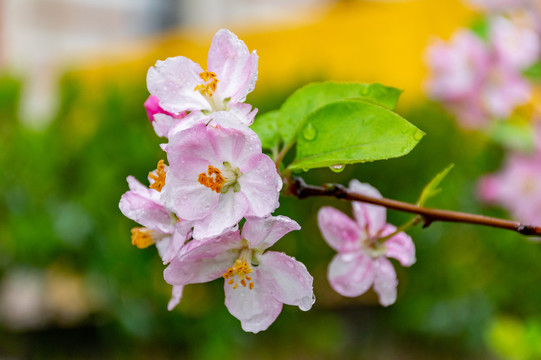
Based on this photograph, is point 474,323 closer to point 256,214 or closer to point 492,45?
point 492,45

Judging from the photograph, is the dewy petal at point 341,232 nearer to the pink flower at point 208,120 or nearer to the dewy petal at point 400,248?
the dewy petal at point 400,248

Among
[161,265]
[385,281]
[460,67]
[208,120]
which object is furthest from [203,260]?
[161,265]

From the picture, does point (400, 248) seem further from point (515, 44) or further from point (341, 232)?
point (515, 44)

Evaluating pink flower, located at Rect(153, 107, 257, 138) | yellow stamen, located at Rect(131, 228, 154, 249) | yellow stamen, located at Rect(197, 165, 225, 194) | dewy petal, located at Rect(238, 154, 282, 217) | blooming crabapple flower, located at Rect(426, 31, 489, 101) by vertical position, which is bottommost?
blooming crabapple flower, located at Rect(426, 31, 489, 101)

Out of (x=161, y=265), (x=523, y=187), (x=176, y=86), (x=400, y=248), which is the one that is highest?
(x=176, y=86)

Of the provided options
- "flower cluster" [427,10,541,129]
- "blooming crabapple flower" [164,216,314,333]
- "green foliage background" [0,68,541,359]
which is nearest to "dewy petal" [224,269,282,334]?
"blooming crabapple flower" [164,216,314,333]

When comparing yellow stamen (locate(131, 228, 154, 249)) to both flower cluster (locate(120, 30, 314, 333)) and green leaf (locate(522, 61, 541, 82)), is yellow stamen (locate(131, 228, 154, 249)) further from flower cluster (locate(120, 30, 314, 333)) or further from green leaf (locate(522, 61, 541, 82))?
green leaf (locate(522, 61, 541, 82))

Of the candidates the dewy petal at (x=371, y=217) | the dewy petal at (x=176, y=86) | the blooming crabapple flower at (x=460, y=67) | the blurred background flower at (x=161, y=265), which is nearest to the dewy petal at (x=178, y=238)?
the dewy petal at (x=176, y=86)
